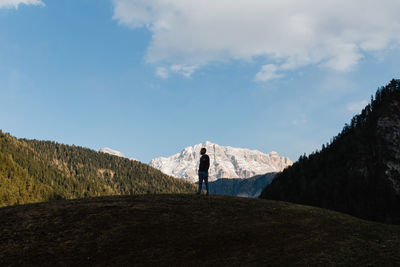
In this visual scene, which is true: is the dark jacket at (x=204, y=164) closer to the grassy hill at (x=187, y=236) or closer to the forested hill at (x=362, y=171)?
the grassy hill at (x=187, y=236)

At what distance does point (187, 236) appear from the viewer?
1891 centimetres

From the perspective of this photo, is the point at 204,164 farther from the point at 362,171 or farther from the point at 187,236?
the point at 362,171

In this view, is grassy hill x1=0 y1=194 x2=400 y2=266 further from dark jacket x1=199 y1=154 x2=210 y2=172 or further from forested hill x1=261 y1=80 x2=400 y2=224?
forested hill x1=261 y1=80 x2=400 y2=224

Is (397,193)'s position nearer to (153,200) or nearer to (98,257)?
(153,200)

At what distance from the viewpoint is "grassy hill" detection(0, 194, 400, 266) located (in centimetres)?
1614

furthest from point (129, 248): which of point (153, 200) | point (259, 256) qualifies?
point (153, 200)

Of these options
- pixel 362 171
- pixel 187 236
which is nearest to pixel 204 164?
pixel 187 236

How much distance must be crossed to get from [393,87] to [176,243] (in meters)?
190

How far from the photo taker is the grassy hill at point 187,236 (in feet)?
53.0

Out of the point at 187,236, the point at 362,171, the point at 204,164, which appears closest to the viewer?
the point at 187,236

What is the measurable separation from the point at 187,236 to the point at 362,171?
5884 inches

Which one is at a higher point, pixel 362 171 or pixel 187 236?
pixel 362 171

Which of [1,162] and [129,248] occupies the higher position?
[1,162]

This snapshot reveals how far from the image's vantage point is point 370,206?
13550 centimetres
